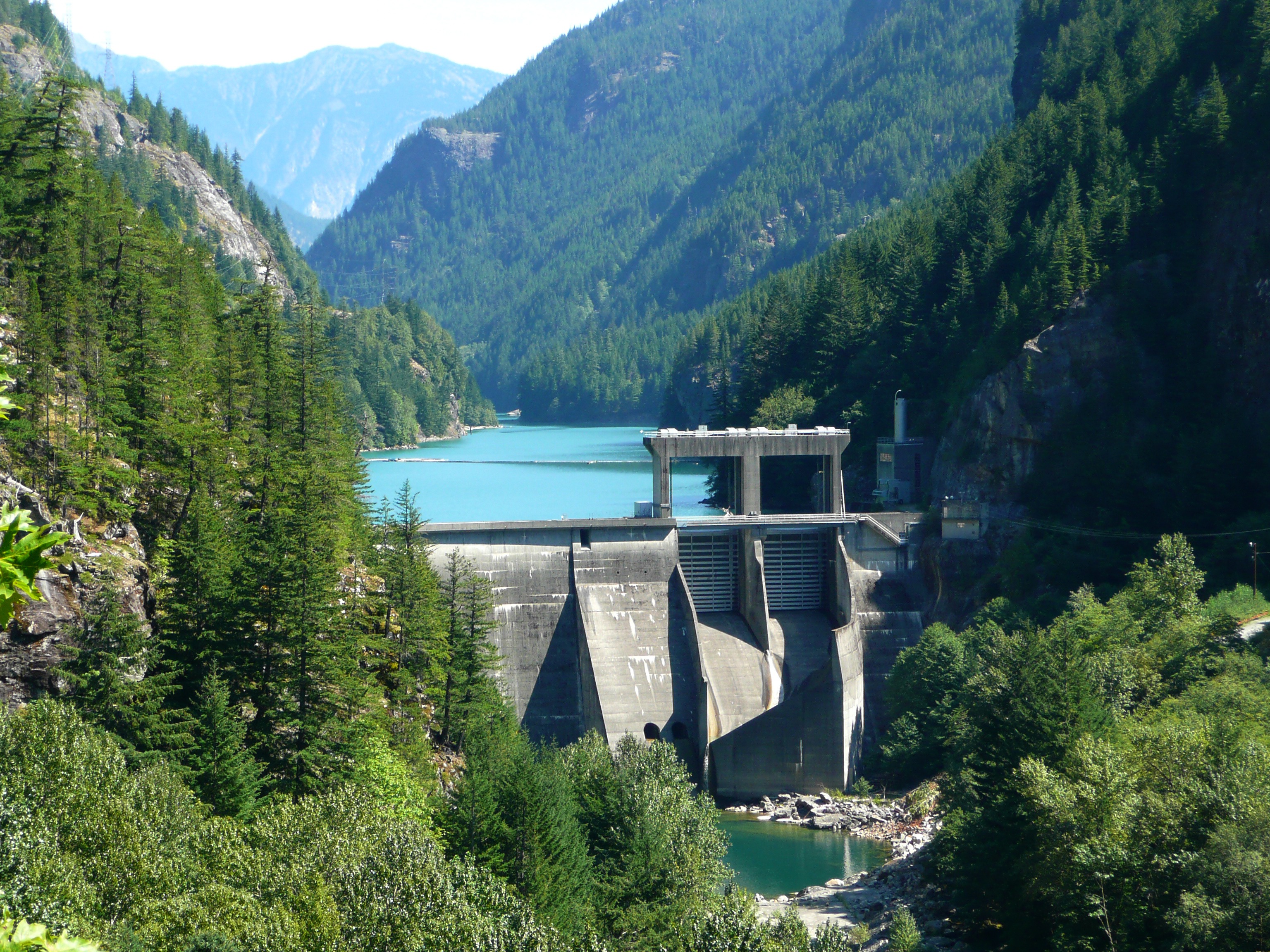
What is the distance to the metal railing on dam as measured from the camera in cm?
6050

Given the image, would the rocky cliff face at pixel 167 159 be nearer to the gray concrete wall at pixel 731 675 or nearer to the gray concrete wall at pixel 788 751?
the gray concrete wall at pixel 731 675

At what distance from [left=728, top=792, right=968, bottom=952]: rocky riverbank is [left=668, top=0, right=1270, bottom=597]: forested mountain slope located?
15.0 meters

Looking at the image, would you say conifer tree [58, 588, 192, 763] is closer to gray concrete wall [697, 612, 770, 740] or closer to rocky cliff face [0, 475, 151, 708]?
A: rocky cliff face [0, 475, 151, 708]

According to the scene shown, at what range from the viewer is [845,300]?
96.4 metres

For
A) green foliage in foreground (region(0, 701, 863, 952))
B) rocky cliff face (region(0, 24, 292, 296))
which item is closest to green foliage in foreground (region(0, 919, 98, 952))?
green foliage in foreground (region(0, 701, 863, 952))

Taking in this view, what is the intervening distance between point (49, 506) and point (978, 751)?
107 ft

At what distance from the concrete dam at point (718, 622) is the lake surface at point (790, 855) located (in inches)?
177

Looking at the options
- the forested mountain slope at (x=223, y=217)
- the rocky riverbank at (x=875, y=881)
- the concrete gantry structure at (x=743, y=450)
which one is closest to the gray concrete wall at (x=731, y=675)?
the rocky riverbank at (x=875, y=881)

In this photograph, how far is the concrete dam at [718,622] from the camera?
60562 millimetres

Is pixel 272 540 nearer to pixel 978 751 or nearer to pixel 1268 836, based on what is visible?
pixel 978 751

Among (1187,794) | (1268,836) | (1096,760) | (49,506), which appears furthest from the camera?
(49,506)

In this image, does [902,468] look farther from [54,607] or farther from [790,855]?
[54,607]

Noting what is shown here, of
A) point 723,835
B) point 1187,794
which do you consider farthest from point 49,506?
point 1187,794

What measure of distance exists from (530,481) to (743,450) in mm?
53219
